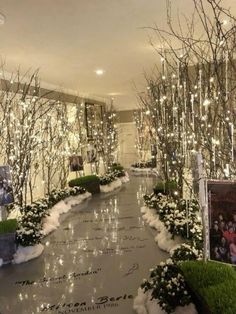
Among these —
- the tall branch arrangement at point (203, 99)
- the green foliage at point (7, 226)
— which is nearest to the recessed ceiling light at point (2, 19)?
the tall branch arrangement at point (203, 99)

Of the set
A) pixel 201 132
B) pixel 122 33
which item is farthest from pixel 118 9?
pixel 201 132

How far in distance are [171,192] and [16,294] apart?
3.36 m

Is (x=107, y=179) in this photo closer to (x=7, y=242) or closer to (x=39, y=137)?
(x=39, y=137)

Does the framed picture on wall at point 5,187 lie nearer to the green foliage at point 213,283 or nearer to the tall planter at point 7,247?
the tall planter at point 7,247

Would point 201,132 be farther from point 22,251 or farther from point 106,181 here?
point 106,181

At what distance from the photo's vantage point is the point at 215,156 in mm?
3580

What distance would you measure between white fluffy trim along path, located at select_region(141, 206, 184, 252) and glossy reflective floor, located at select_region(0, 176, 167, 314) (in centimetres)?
10

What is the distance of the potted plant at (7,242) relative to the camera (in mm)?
4707

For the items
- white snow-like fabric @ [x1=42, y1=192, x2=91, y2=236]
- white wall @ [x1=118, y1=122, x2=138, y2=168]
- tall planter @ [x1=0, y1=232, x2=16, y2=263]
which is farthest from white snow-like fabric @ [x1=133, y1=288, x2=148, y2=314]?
white wall @ [x1=118, y1=122, x2=138, y2=168]

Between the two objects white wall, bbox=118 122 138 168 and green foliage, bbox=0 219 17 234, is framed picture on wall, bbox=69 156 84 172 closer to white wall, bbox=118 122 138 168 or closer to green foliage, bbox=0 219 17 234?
green foliage, bbox=0 219 17 234

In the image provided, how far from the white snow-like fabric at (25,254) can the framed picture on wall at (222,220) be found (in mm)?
3060

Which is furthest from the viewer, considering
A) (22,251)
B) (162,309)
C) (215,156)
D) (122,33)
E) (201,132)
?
(122,33)

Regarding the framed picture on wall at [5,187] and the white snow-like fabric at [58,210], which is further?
the white snow-like fabric at [58,210]

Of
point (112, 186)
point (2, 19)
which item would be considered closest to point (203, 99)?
point (2, 19)
